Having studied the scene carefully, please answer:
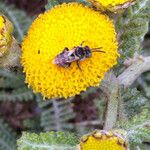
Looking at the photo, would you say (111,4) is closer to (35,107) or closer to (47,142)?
(47,142)

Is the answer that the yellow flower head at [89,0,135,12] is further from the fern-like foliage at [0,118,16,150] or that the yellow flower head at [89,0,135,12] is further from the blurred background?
the fern-like foliage at [0,118,16,150]

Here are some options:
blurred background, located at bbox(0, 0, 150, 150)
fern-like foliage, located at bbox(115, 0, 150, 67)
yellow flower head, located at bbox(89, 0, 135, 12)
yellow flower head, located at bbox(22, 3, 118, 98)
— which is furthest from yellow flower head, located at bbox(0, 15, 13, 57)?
blurred background, located at bbox(0, 0, 150, 150)

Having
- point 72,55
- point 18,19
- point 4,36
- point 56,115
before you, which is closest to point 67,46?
point 72,55

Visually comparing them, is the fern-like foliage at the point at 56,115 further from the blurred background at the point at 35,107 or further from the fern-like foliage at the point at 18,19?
the fern-like foliage at the point at 18,19

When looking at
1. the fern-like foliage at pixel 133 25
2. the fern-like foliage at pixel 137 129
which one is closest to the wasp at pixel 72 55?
the fern-like foliage at pixel 137 129

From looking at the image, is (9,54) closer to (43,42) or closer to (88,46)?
(43,42)

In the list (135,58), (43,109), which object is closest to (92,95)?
(43,109)
